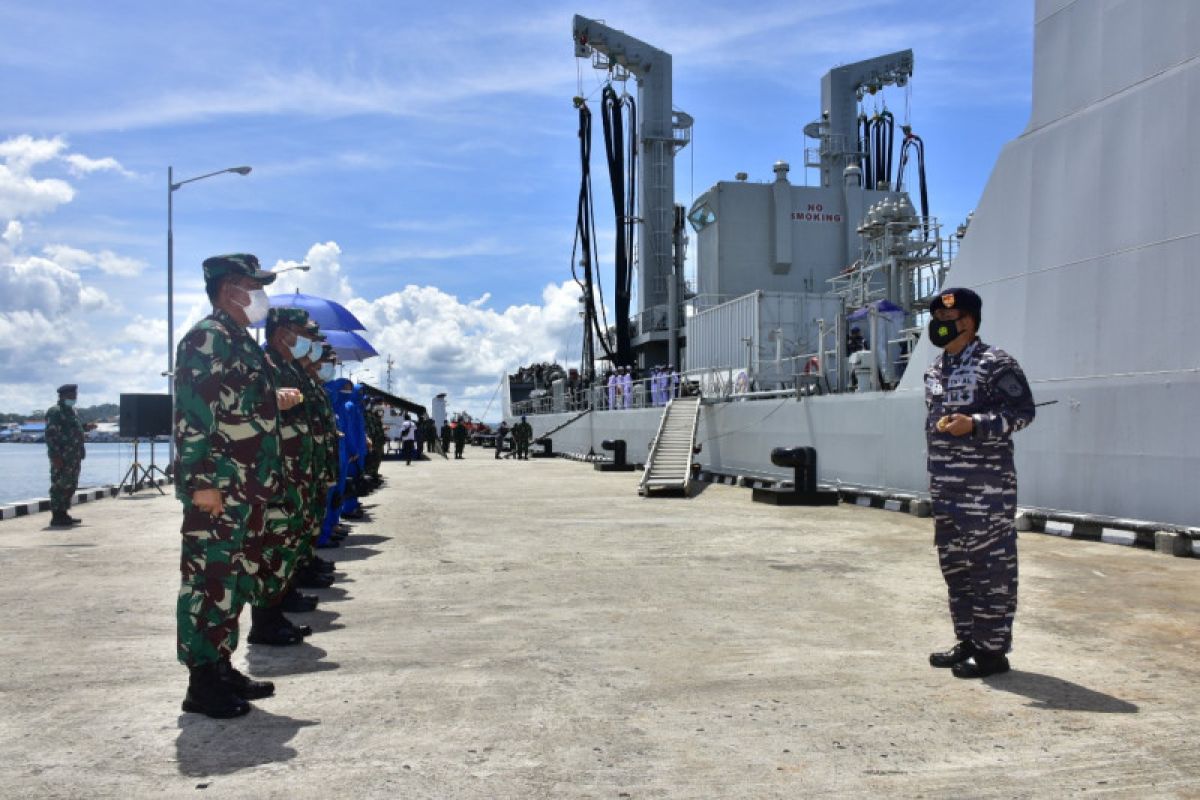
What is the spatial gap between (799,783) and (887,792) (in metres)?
0.26

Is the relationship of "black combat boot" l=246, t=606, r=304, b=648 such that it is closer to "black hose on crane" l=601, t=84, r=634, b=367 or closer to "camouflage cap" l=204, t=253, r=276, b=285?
"camouflage cap" l=204, t=253, r=276, b=285

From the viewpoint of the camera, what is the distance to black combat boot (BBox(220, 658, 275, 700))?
3643 mm

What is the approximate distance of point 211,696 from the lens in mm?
3553

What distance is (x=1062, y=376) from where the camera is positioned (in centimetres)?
907

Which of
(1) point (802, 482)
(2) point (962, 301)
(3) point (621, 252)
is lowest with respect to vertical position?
(1) point (802, 482)

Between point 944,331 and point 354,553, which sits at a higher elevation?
point 944,331

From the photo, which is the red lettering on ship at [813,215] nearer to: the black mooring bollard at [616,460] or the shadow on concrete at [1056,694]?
the black mooring bollard at [616,460]

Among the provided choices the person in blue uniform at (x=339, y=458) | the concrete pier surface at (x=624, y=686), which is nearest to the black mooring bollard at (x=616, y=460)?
the person in blue uniform at (x=339, y=458)

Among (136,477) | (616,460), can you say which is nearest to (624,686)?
(136,477)

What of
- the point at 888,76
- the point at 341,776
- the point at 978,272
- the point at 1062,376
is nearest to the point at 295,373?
the point at 341,776

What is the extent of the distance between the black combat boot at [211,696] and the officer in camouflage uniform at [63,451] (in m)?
8.71

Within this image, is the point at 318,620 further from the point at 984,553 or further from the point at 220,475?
the point at 984,553

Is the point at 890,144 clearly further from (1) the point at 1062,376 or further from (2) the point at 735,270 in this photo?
(1) the point at 1062,376

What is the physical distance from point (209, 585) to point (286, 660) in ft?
3.40
